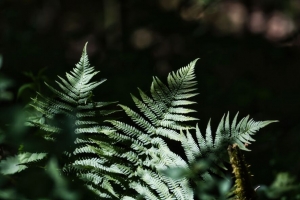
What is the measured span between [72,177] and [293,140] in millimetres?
1678

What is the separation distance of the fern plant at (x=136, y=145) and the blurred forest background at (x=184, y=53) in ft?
1.11

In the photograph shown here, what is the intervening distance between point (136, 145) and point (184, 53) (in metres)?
1.90

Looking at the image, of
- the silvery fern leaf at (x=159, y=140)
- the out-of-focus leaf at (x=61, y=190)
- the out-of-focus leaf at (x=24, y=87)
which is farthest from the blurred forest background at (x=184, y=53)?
the silvery fern leaf at (x=159, y=140)

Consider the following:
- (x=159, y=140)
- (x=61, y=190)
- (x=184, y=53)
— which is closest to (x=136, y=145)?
(x=159, y=140)

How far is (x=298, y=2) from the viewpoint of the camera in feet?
15.1

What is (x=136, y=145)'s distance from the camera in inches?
56.1

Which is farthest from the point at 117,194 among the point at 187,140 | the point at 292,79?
the point at 292,79

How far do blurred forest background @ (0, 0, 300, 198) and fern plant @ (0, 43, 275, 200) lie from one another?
34 cm

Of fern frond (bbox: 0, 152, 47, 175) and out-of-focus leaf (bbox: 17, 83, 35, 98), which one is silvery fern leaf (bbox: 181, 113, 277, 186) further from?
out-of-focus leaf (bbox: 17, 83, 35, 98)

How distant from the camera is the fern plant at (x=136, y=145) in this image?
52.8 inches

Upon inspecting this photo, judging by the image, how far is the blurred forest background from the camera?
2.33 m

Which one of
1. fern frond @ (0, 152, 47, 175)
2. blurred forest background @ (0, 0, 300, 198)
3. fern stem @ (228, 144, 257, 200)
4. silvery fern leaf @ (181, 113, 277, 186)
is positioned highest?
blurred forest background @ (0, 0, 300, 198)

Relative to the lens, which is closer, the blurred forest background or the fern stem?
the fern stem

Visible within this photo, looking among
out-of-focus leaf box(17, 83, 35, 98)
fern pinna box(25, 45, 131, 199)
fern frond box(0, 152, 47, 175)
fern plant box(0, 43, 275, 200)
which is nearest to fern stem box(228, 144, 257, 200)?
fern plant box(0, 43, 275, 200)
